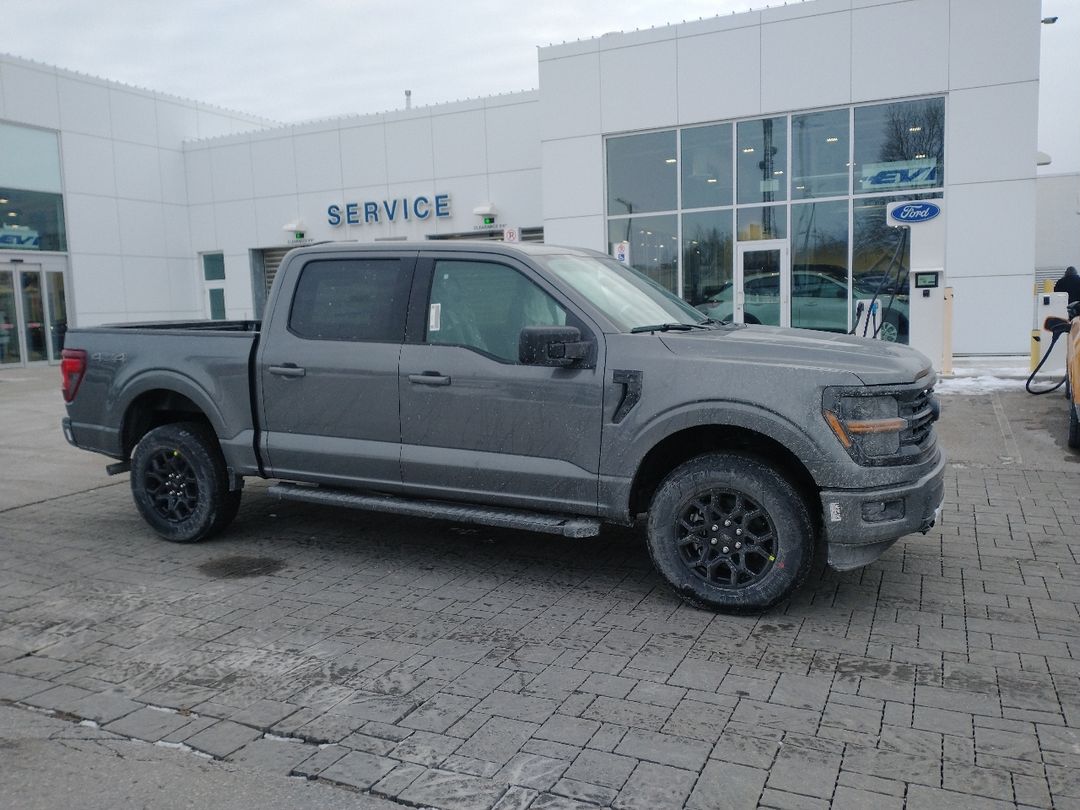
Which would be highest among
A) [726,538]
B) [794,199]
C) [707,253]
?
[794,199]

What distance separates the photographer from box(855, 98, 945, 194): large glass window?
680 inches

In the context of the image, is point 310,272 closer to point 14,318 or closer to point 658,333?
point 658,333

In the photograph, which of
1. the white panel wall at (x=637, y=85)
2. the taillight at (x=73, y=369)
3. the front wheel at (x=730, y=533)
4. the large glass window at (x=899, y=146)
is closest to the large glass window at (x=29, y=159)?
the white panel wall at (x=637, y=85)

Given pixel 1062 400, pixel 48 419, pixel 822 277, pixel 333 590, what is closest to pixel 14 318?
pixel 48 419

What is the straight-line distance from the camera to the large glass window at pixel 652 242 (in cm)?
1962

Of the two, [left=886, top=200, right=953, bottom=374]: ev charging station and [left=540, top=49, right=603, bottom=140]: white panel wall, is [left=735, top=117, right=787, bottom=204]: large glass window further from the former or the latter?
[left=886, top=200, right=953, bottom=374]: ev charging station

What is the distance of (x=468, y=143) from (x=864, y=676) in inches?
821

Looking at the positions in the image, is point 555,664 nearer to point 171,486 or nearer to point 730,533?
point 730,533

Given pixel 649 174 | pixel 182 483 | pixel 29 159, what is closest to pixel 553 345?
pixel 182 483

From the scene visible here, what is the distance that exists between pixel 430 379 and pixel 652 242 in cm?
1512

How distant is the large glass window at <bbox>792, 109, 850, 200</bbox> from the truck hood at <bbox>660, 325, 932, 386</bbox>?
545 inches

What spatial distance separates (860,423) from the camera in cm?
450

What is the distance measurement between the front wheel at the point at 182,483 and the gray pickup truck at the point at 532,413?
0.01 m

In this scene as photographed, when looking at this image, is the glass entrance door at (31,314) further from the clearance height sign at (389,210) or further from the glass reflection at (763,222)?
the glass reflection at (763,222)
